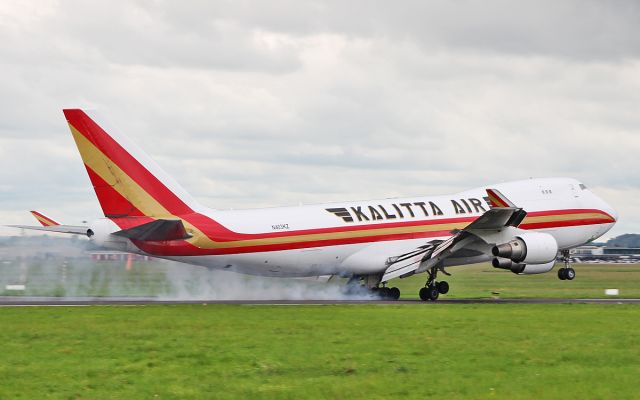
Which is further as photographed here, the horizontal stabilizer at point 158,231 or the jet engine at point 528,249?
the jet engine at point 528,249

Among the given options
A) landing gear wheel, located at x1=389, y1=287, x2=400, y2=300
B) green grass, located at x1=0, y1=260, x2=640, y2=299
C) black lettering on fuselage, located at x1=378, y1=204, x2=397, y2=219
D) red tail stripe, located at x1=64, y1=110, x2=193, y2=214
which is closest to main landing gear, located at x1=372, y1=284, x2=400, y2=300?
landing gear wheel, located at x1=389, y1=287, x2=400, y2=300

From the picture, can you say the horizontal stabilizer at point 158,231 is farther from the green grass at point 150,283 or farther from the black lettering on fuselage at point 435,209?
the black lettering on fuselage at point 435,209

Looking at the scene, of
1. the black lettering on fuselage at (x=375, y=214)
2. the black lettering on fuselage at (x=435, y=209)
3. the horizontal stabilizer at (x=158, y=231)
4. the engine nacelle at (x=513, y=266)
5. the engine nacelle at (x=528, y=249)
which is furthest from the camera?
the black lettering on fuselage at (x=435, y=209)

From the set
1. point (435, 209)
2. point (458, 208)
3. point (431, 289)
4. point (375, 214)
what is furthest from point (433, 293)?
point (458, 208)

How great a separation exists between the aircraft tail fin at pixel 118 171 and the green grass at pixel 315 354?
7.22 m

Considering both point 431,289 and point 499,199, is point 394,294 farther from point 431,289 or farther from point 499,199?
point 499,199

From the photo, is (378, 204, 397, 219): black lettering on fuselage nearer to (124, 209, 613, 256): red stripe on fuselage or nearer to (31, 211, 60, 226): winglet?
(124, 209, 613, 256): red stripe on fuselage

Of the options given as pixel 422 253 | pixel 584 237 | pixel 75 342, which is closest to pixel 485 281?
pixel 584 237

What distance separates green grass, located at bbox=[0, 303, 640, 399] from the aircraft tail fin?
284 inches

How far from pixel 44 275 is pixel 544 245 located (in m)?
25.5

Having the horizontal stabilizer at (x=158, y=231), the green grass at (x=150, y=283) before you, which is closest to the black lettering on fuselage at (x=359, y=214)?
the green grass at (x=150, y=283)

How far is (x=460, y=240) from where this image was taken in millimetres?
47219

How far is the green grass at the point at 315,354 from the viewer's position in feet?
63.4

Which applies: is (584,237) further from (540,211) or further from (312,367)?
(312,367)
